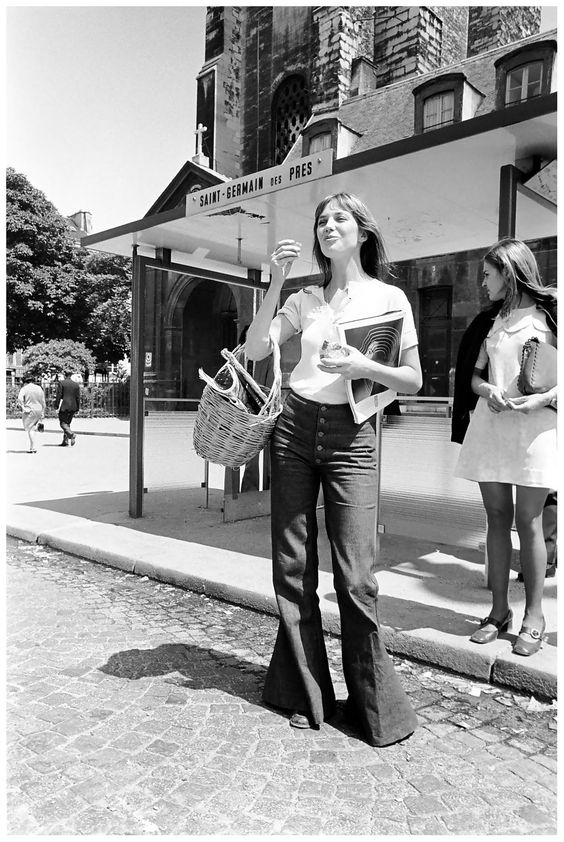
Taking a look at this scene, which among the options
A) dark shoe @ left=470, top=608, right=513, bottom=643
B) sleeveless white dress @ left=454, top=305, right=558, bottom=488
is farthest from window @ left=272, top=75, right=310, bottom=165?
dark shoe @ left=470, top=608, right=513, bottom=643

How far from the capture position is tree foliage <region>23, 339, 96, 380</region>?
33.1 meters

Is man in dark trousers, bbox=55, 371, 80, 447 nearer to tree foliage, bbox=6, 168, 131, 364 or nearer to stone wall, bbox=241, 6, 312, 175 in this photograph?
stone wall, bbox=241, 6, 312, 175

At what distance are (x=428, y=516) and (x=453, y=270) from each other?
48.5ft

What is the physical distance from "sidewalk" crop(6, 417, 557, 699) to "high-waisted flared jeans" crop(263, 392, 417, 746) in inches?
36.9

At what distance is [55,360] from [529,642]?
1276 inches

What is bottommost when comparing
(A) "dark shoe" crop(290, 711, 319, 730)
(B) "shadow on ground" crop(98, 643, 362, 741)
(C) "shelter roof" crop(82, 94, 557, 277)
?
(B) "shadow on ground" crop(98, 643, 362, 741)

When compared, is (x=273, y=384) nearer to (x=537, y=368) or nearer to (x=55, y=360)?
(x=537, y=368)

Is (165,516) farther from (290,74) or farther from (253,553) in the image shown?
(290,74)

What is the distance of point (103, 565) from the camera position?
5.74m

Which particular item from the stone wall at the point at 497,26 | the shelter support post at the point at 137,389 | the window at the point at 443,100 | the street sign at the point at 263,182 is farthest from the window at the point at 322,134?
the street sign at the point at 263,182

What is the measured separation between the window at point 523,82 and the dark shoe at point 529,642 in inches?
718

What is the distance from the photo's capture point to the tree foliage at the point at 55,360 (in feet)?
108

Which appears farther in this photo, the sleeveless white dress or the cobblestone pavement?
the sleeveless white dress

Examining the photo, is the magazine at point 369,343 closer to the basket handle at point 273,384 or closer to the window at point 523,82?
the basket handle at point 273,384
